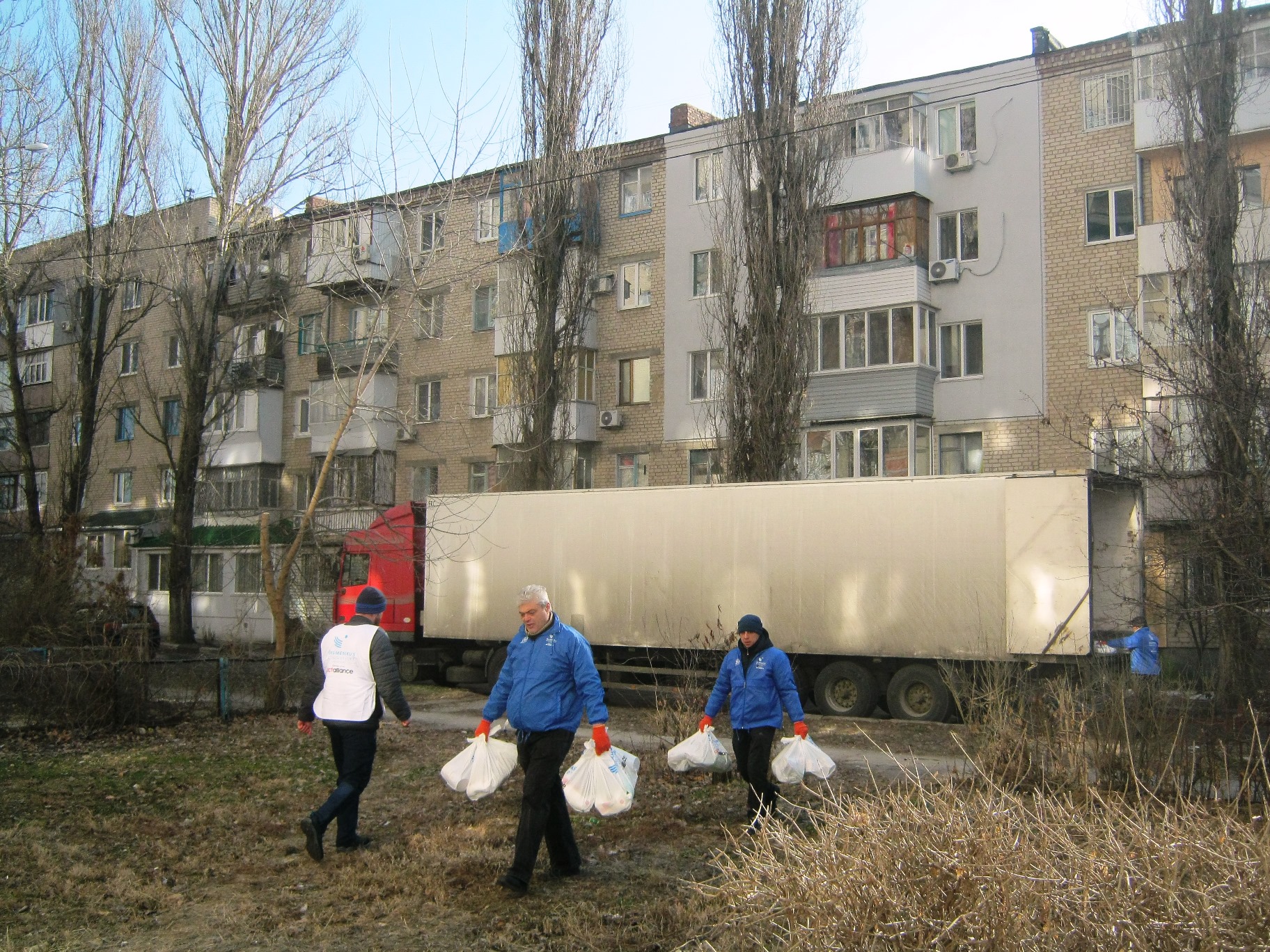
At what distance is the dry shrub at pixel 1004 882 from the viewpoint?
158 inches

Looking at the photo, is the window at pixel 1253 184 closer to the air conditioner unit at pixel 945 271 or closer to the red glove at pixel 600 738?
the air conditioner unit at pixel 945 271

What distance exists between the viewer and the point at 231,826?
29.4 feet

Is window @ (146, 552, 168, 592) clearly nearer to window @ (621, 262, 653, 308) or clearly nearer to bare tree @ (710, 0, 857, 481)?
window @ (621, 262, 653, 308)

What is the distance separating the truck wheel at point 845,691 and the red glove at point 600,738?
10.2 metres

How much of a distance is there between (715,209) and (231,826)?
23.3 metres

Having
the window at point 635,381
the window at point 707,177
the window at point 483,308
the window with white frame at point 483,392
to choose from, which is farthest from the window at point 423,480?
the window at point 707,177

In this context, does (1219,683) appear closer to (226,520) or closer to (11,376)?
(11,376)

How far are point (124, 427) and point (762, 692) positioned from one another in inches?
1677

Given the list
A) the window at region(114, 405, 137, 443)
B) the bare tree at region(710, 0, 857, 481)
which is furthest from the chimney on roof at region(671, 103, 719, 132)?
the window at region(114, 405, 137, 443)

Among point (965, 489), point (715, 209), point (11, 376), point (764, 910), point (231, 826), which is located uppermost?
point (715, 209)

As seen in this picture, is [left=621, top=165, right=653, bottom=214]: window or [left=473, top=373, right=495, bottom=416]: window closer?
[left=621, top=165, right=653, bottom=214]: window

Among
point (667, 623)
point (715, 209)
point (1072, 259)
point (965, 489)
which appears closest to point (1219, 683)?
point (965, 489)

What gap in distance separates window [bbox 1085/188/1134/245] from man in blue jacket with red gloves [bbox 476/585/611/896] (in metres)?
21.8

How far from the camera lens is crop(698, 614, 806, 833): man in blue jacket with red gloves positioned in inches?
338
